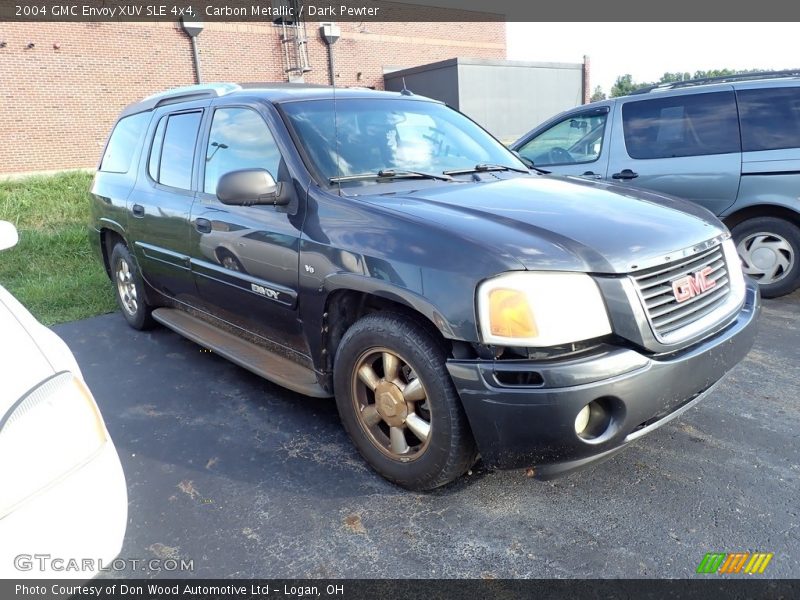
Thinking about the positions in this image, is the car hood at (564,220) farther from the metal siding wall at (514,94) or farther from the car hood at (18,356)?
the metal siding wall at (514,94)

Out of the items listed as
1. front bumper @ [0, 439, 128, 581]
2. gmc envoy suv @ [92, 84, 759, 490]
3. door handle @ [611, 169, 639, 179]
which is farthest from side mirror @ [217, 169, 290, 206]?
door handle @ [611, 169, 639, 179]

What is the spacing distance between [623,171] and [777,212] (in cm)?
137

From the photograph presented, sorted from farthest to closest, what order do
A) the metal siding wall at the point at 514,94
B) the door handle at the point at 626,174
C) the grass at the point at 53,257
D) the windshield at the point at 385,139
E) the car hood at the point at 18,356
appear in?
the metal siding wall at the point at 514,94 < the grass at the point at 53,257 < the door handle at the point at 626,174 < the windshield at the point at 385,139 < the car hood at the point at 18,356

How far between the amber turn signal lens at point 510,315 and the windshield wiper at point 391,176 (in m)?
1.21

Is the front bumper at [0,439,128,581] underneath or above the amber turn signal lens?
underneath

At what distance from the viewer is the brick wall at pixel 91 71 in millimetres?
15977

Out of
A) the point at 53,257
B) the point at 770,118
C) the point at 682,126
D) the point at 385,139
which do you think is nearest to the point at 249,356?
the point at 385,139

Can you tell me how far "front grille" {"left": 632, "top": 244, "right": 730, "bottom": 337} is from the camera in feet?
7.88

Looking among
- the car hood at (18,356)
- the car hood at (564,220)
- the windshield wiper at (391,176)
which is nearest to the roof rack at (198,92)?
the windshield wiper at (391,176)

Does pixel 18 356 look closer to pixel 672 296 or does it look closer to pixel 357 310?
pixel 357 310

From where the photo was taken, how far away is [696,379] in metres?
2.49

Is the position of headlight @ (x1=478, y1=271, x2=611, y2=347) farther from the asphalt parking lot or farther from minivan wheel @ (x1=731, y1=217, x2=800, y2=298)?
minivan wheel @ (x1=731, y1=217, x2=800, y2=298)

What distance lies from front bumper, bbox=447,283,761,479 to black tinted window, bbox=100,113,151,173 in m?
3.74

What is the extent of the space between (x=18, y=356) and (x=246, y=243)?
5.55 ft
